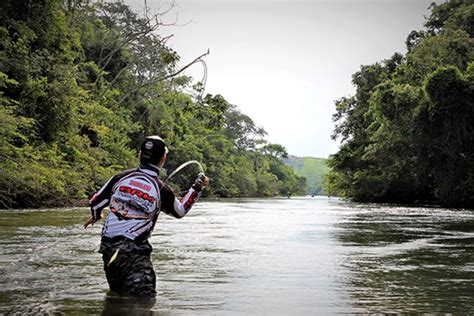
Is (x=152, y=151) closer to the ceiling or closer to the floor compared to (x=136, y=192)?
closer to the ceiling

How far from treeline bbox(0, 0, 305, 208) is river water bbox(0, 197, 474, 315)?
11.5 m

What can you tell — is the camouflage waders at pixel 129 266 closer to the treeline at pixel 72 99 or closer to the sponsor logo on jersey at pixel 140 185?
the sponsor logo on jersey at pixel 140 185

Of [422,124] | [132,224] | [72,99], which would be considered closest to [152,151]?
[132,224]

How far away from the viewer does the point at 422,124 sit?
127ft

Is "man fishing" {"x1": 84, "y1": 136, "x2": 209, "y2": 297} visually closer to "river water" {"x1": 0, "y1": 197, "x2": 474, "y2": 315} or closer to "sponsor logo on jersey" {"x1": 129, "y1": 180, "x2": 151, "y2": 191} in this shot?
"sponsor logo on jersey" {"x1": 129, "y1": 180, "x2": 151, "y2": 191}

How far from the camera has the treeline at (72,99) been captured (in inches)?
987

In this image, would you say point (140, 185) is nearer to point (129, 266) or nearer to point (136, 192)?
point (136, 192)

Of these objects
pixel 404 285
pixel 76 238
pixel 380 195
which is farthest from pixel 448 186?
pixel 404 285

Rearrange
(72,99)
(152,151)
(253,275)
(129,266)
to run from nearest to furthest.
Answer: (129,266) < (152,151) < (253,275) < (72,99)

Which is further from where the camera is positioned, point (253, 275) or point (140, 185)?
point (253, 275)

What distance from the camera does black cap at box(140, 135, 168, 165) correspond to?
5656 millimetres

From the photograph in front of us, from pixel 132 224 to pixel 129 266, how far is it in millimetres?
379

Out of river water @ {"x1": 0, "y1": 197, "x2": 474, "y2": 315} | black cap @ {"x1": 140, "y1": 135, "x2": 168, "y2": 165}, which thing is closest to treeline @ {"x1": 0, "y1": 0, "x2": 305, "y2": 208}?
river water @ {"x1": 0, "y1": 197, "x2": 474, "y2": 315}

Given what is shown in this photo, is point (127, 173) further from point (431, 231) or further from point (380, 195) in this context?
point (380, 195)
